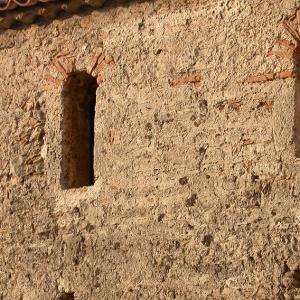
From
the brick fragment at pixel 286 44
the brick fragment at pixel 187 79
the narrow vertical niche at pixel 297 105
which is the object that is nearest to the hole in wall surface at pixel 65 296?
the brick fragment at pixel 187 79

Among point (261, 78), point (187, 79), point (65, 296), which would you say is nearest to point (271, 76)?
point (261, 78)

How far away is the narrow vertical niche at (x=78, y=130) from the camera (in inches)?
408

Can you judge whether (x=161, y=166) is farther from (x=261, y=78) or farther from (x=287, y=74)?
(x=287, y=74)

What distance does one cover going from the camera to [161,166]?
9711 millimetres

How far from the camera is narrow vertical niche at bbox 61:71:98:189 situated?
10359 mm

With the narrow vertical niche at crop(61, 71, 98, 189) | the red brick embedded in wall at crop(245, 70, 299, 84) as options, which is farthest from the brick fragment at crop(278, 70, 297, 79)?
the narrow vertical niche at crop(61, 71, 98, 189)

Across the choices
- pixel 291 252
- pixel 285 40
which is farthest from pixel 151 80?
pixel 291 252

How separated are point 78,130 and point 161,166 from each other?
43.6 inches

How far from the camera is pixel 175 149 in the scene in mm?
9664

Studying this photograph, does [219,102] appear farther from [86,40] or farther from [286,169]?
[86,40]

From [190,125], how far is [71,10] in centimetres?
167

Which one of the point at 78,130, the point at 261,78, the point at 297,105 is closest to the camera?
the point at 297,105

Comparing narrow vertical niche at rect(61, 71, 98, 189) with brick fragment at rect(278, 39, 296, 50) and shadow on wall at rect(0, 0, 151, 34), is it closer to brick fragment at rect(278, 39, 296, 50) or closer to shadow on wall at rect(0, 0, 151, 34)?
shadow on wall at rect(0, 0, 151, 34)

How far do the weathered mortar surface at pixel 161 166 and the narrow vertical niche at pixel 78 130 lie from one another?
9 centimetres
